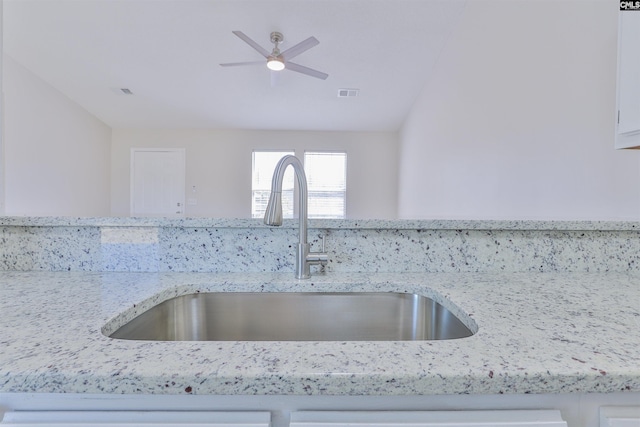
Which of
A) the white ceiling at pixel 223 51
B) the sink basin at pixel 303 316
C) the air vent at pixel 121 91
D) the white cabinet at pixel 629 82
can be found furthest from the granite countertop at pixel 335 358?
the air vent at pixel 121 91

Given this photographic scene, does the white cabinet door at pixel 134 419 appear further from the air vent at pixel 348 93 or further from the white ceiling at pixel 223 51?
the air vent at pixel 348 93

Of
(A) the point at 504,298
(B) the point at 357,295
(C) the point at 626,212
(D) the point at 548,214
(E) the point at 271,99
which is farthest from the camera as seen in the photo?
(E) the point at 271,99

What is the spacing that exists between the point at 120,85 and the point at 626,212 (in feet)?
17.8

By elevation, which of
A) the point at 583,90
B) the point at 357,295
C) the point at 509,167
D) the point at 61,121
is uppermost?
the point at 61,121

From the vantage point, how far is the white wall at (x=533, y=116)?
50.6 inches

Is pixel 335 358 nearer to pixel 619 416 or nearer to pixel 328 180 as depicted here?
pixel 619 416

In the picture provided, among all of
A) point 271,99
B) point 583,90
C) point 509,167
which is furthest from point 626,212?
point 271,99

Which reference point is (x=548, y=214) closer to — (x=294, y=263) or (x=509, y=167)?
(x=509, y=167)

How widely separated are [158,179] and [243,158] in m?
1.79

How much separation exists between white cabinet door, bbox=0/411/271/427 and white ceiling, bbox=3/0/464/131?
316 cm

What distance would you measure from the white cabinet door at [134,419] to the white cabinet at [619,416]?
1.41 feet

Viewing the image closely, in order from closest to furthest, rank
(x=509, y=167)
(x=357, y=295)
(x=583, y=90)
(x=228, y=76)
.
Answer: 1. (x=357, y=295)
2. (x=583, y=90)
3. (x=509, y=167)
4. (x=228, y=76)

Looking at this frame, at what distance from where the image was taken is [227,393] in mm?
349

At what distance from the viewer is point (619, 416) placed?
1.23 feet
